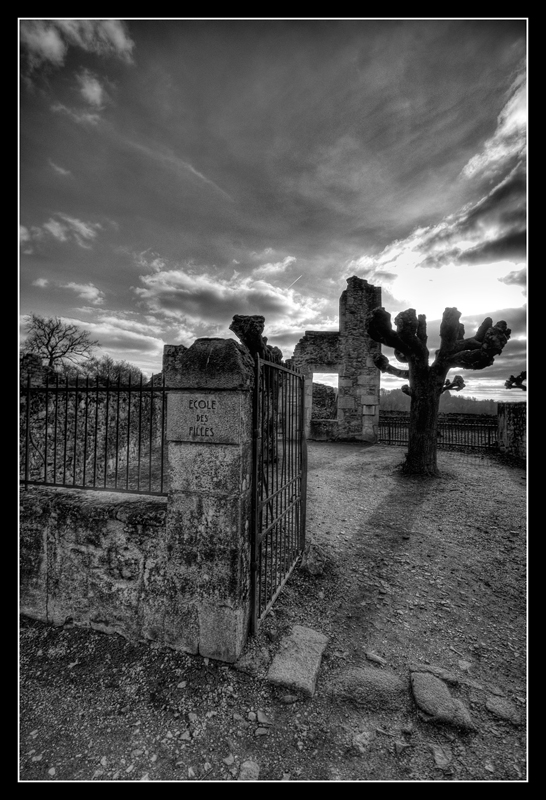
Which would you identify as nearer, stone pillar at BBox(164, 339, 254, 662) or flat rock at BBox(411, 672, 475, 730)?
flat rock at BBox(411, 672, 475, 730)

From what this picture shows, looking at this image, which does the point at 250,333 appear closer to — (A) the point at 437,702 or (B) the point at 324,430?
(A) the point at 437,702

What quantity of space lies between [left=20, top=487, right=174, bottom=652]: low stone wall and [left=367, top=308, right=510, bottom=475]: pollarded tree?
24.5ft

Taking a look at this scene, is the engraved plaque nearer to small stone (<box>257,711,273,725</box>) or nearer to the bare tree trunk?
small stone (<box>257,711,273,725</box>)

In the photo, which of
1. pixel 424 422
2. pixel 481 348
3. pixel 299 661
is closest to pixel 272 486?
pixel 299 661

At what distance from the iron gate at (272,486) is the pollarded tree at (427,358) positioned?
545 centimetres

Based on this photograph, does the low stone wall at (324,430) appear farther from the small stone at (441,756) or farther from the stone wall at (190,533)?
the small stone at (441,756)

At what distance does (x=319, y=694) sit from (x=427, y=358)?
26.2ft

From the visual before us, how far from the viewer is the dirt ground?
6.61 feet

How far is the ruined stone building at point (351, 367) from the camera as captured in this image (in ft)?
51.3

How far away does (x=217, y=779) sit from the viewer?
6.37ft

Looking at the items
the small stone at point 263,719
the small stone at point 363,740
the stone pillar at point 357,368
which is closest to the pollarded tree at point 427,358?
the stone pillar at point 357,368

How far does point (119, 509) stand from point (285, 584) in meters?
2.03

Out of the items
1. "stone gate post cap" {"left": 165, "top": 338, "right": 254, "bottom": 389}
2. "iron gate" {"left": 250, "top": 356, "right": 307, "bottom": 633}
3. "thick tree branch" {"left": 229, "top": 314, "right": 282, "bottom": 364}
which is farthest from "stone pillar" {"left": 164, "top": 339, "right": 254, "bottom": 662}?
"thick tree branch" {"left": 229, "top": 314, "right": 282, "bottom": 364}

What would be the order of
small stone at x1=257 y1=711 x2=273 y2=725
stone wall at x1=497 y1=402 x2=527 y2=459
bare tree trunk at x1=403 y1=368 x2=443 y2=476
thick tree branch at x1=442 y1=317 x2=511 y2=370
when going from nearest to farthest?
1. small stone at x1=257 y1=711 x2=273 y2=725
2. thick tree branch at x1=442 y1=317 x2=511 y2=370
3. bare tree trunk at x1=403 y1=368 x2=443 y2=476
4. stone wall at x1=497 y1=402 x2=527 y2=459
